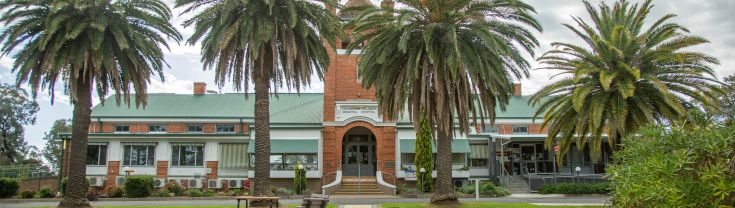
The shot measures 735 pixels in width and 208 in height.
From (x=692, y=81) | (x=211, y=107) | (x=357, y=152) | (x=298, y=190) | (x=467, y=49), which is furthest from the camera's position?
(x=211, y=107)

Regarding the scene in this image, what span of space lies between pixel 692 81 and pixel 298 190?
22.5 m

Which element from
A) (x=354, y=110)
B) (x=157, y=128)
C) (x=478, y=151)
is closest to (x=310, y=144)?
(x=354, y=110)

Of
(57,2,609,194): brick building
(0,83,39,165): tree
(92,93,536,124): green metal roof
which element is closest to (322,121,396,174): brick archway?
(57,2,609,194): brick building

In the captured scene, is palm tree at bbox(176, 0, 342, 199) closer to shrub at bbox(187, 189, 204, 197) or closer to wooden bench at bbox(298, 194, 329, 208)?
wooden bench at bbox(298, 194, 329, 208)

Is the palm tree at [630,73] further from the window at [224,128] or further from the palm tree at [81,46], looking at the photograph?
the window at [224,128]

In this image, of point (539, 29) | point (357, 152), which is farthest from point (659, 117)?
point (357, 152)

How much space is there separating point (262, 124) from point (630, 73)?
14.9m

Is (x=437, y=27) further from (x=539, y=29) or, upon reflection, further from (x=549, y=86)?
(x=549, y=86)

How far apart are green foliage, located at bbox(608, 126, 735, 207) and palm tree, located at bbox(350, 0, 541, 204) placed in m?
10.1

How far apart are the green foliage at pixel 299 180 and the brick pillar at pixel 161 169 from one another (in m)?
10.3

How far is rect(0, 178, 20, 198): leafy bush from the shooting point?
34.8 meters

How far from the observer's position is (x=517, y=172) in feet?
148

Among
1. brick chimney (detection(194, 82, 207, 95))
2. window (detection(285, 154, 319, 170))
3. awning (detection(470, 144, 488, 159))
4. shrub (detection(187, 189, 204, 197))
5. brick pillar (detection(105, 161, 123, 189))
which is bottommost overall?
shrub (detection(187, 189, 204, 197))

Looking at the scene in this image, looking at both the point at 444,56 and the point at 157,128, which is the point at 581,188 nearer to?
the point at 444,56
